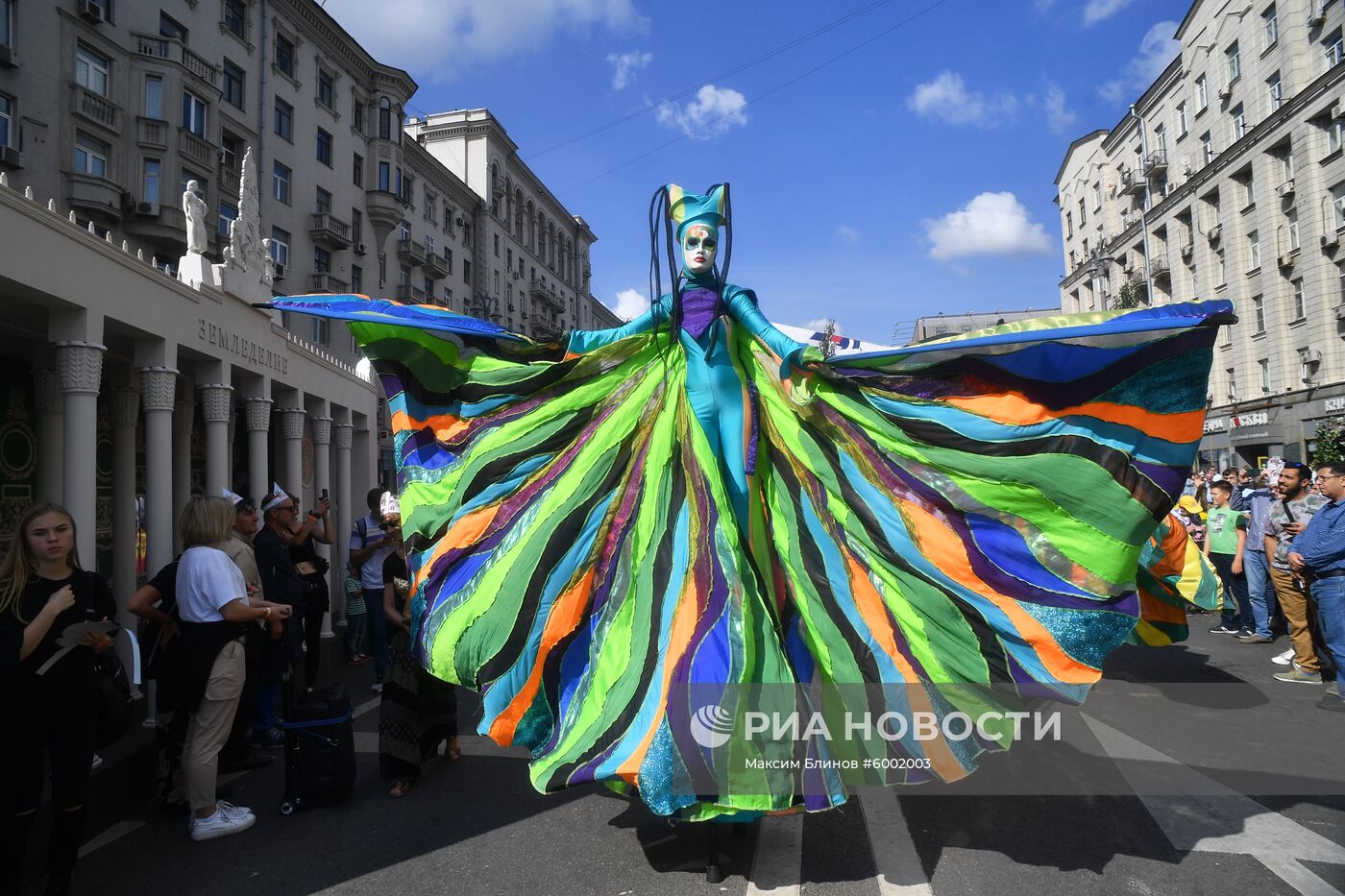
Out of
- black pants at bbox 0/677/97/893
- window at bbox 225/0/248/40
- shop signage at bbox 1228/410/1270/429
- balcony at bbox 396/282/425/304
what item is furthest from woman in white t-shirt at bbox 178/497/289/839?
shop signage at bbox 1228/410/1270/429

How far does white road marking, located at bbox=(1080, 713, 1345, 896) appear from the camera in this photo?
3.50 m

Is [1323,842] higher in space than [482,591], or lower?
lower

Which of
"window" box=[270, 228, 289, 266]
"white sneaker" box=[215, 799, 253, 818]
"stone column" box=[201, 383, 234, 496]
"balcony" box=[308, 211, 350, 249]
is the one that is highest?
"balcony" box=[308, 211, 350, 249]

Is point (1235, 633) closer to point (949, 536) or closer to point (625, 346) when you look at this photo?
point (949, 536)

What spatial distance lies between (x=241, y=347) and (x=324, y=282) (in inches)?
889

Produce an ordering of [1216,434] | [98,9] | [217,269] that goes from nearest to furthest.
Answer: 1. [217,269]
2. [98,9]
3. [1216,434]

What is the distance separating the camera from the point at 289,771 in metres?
4.56

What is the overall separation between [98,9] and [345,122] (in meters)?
11.3

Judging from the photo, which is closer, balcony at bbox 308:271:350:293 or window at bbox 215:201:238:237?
window at bbox 215:201:238:237

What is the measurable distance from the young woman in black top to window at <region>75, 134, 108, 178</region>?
67.6 feet

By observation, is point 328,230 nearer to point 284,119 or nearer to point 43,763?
point 284,119

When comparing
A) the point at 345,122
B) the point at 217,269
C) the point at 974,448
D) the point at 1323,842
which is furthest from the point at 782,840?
the point at 345,122

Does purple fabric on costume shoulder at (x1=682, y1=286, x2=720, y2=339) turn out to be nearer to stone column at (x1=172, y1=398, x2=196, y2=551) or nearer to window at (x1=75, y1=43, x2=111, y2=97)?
stone column at (x1=172, y1=398, x2=196, y2=551)

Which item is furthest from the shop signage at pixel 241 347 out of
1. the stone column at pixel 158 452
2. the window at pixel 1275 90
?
the window at pixel 1275 90
